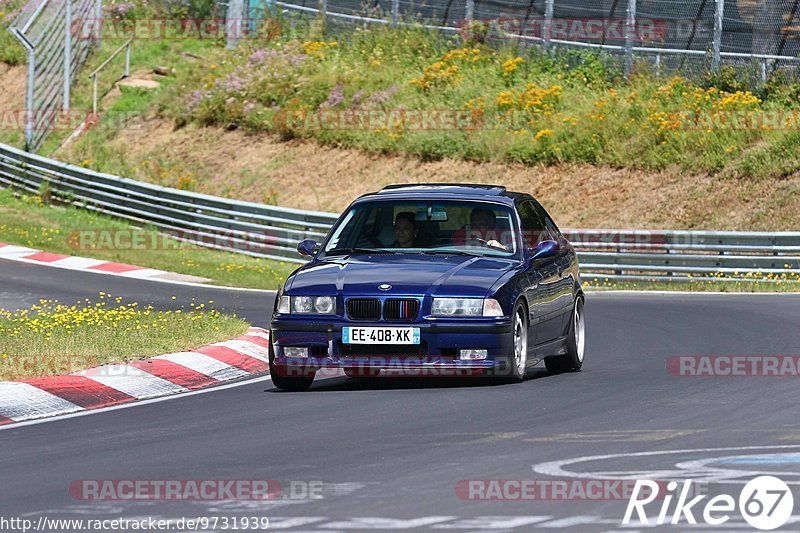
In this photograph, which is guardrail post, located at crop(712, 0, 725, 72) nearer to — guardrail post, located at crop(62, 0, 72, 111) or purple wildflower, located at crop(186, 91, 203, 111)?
purple wildflower, located at crop(186, 91, 203, 111)

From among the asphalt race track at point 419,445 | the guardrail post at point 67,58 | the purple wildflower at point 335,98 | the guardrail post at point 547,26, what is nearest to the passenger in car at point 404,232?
the asphalt race track at point 419,445

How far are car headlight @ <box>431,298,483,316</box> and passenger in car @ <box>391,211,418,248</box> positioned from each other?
133cm

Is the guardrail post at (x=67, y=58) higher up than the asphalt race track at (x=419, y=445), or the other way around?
the guardrail post at (x=67, y=58)

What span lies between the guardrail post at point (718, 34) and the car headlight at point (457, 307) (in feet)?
76.3

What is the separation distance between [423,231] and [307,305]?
4.93 feet

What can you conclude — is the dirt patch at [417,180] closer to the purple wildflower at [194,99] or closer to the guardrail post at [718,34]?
the purple wildflower at [194,99]

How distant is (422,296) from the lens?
1162 centimetres

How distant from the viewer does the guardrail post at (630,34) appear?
113 ft

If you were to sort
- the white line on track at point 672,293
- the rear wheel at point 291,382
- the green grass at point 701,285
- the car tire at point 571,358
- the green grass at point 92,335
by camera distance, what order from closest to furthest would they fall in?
the rear wheel at point 291,382, the green grass at point 92,335, the car tire at point 571,358, the white line on track at point 672,293, the green grass at point 701,285

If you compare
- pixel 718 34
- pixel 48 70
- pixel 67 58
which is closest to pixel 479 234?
pixel 718 34

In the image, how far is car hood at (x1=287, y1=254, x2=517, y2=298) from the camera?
11695 millimetres

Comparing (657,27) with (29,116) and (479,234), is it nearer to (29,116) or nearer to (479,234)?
(29,116)

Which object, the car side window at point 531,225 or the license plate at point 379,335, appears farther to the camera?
the car side window at point 531,225

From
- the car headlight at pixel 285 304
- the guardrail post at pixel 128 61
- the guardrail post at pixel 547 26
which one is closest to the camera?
the car headlight at pixel 285 304
